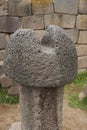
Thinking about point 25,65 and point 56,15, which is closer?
point 25,65

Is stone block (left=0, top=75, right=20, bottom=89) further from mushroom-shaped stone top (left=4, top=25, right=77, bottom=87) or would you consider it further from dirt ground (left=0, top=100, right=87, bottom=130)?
mushroom-shaped stone top (left=4, top=25, right=77, bottom=87)

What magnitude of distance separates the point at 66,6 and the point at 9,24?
1.27 m

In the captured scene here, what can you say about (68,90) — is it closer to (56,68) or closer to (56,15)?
(56,15)

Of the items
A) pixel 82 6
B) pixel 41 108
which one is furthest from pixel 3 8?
pixel 41 108

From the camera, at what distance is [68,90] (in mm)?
6449

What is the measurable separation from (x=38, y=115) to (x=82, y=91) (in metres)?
3.55

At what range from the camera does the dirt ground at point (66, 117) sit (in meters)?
5.11

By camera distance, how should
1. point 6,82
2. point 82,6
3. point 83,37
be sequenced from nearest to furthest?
point 6,82
point 82,6
point 83,37

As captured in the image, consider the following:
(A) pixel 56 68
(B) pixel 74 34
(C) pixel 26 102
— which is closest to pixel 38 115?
(C) pixel 26 102

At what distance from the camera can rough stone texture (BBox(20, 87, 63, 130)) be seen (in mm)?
2564

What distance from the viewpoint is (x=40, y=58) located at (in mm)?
2357

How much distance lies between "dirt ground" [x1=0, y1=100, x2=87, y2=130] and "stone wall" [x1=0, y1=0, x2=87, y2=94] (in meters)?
0.41

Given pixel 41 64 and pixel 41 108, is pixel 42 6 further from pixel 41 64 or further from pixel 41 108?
pixel 41 64

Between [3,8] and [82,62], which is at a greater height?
[3,8]
